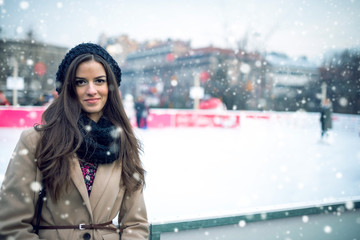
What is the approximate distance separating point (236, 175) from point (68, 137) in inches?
159

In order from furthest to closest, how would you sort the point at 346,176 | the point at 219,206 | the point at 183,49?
1. the point at 183,49
2. the point at 346,176
3. the point at 219,206

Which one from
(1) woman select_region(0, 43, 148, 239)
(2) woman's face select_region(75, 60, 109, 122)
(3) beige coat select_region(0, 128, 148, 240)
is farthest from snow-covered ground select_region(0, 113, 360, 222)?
(2) woman's face select_region(75, 60, 109, 122)

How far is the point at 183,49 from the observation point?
1911 centimetres

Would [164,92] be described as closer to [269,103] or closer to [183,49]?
[183,49]

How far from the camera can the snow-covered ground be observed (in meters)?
3.33

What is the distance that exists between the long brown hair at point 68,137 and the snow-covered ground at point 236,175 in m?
0.47

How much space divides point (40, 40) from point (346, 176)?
451 inches

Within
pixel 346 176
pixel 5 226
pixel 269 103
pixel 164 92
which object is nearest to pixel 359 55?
pixel 346 176

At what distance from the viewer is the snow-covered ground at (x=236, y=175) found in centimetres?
333

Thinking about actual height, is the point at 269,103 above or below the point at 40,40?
below

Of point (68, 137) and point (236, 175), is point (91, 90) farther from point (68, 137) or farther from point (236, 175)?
point (236, 175)

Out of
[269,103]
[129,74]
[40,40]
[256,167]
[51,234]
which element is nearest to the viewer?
[51,234]

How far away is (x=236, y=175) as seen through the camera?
16.1 feet

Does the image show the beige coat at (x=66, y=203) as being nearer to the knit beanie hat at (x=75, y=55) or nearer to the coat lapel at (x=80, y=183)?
the coat lapel at (x=80, y=183)
